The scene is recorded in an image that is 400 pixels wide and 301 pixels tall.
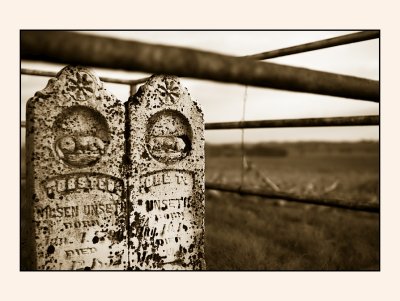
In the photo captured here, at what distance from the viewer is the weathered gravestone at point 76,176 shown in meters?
1.76

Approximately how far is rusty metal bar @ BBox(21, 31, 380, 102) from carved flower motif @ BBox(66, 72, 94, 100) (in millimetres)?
1448

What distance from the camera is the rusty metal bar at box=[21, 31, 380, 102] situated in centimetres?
45

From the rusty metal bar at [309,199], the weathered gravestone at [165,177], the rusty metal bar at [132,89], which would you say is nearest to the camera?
the rusty metal bar at [309,199]

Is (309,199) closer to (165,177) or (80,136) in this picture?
(165,177)

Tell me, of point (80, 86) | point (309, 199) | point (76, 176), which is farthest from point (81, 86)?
point (309, 199)

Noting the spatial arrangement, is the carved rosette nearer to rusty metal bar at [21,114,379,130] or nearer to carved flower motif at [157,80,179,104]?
carved flower motif at [157,80,179,104]

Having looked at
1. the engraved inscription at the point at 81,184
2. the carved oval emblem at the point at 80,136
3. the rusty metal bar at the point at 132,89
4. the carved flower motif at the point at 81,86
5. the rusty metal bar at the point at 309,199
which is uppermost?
the rusty metal bar at the point at 132,89

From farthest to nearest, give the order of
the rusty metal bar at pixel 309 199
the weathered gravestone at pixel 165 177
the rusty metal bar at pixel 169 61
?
the weathered gravestone at pixel 165 177 < the rusty metal bar at pixel 309 199 < the rusty metal bar at pixel 169 61

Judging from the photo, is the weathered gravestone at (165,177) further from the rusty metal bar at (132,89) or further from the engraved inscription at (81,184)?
the rusty metal bar at (132,89)

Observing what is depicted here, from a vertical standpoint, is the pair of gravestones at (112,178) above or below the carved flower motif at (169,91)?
below

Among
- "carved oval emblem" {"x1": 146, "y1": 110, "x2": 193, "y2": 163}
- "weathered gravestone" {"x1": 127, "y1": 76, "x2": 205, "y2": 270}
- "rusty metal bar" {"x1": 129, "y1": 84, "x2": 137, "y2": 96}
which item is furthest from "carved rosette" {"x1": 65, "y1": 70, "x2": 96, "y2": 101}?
"rusty metal bar" {"x1": 129, "y1": 84, "x2": 137, "y2": 96}

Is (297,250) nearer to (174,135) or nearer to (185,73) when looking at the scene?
(174,135)

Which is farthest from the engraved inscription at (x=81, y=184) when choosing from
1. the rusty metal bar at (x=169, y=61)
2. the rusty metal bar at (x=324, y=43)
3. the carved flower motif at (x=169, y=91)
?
the rusty metal bar at (x=169, y=61)
